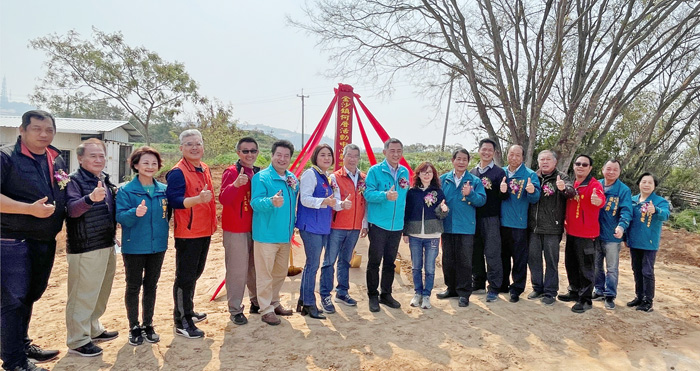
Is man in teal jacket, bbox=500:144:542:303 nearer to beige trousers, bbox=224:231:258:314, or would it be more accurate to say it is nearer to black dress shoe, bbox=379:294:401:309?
black dress shoe, bbox=379:294:401:309

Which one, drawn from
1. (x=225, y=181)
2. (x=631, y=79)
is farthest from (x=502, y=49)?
(x=225, y=181)

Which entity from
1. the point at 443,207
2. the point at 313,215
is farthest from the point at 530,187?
the point at 313,215

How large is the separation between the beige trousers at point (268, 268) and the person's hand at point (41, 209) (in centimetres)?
149

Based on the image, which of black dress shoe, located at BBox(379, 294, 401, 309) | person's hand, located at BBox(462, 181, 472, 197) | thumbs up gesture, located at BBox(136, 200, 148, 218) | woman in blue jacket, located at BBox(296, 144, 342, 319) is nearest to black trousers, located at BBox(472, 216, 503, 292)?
person's hand, located at BBox(462, 181, 472, 197)

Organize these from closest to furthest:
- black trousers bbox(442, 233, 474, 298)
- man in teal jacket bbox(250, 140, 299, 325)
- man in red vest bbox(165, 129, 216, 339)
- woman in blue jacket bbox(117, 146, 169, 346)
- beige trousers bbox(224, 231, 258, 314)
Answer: woman in blue jacket bbox(117, 146, 169, 346) → man in red vest bbox(165, 129, 216, 339) → man in teal jacket bbox(250, 140, 299, 325) → beige trousers bbox(224, 231, 258, 314) → black trousers bbox(442, 233, 474, 298)

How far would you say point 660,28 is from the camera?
912cm

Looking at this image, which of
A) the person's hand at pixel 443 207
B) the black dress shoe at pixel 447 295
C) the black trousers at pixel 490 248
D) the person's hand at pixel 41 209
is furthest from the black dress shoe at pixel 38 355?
the black trousers at pixel 490 248

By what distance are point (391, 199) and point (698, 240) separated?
8961 mm

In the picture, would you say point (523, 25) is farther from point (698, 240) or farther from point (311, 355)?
point (311, 355)

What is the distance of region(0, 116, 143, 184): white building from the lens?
42.9ft

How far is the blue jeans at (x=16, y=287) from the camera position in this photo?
2.56m

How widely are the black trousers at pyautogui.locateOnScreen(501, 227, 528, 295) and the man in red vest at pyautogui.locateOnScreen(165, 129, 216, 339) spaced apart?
3.08 m

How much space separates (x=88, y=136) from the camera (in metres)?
14.1

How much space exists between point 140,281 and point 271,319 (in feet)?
3.68
